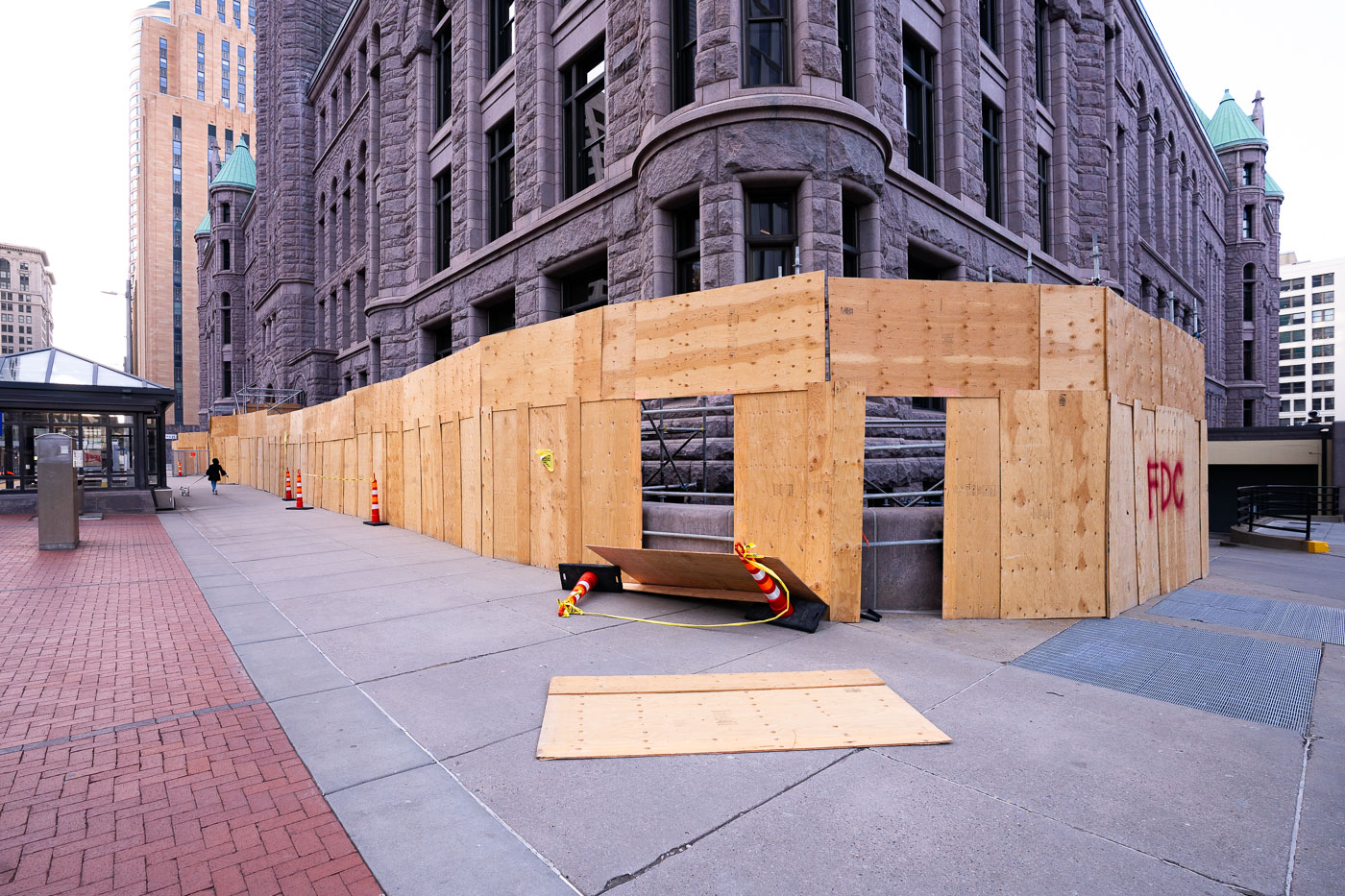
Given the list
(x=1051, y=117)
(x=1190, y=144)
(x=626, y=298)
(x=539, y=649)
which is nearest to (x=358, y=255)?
(x=626, y=298)

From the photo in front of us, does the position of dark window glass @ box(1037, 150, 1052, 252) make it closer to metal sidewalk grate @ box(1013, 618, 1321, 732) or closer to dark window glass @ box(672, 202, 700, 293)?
dark window glass @ box(672, 202, 700, 293)

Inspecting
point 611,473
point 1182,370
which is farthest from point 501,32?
point 1182,370

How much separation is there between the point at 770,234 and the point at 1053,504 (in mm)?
6161

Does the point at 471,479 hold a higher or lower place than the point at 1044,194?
lower

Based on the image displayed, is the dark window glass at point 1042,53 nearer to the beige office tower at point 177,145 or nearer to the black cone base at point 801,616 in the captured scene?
the black cone base at point 801,616

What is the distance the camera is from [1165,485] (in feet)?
28.2

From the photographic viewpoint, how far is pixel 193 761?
148 inches

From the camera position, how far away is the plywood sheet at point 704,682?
4.83 meters

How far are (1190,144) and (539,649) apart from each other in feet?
156

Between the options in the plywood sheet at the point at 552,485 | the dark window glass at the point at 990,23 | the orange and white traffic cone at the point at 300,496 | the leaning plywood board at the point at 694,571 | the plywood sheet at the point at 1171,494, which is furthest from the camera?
the orange and white traffic cone at the point at 300,496

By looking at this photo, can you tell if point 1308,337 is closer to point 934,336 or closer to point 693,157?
point 693,157

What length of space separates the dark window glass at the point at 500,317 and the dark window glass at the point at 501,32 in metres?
6.55

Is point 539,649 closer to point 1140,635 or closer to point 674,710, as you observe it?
point 674,710

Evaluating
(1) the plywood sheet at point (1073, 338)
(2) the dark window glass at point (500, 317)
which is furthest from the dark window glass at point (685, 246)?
(2) the dark window glass at point (500, 317)
